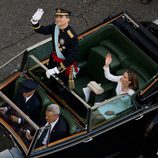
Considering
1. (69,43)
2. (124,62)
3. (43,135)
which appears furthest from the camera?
(124,62)

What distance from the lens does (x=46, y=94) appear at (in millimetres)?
7953

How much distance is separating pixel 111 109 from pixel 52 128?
0.81 m

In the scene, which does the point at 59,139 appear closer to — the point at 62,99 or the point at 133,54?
the point at 62,99

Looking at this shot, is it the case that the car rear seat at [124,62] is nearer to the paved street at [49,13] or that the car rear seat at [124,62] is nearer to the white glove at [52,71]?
the white glove at [52,71]

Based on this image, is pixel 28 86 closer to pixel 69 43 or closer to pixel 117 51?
pixel 69 43

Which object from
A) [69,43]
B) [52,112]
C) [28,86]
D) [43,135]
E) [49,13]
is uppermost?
[49,13]

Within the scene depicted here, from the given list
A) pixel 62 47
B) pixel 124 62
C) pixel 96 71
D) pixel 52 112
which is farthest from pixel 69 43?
pixel 52 112

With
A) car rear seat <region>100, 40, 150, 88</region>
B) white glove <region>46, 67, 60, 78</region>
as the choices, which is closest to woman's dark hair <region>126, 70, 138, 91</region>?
car rear seat <region>100, 40, 150, 88</region>

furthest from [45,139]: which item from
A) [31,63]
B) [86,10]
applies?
[86,10]

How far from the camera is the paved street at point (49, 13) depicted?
34.4 feet

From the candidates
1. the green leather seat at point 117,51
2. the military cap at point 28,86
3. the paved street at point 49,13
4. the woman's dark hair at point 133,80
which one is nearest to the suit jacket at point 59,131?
the military cap at point 28,86

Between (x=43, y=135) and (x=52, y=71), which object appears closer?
(x=43, y=135)

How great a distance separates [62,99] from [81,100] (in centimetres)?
41

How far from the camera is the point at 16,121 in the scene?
7.63m
